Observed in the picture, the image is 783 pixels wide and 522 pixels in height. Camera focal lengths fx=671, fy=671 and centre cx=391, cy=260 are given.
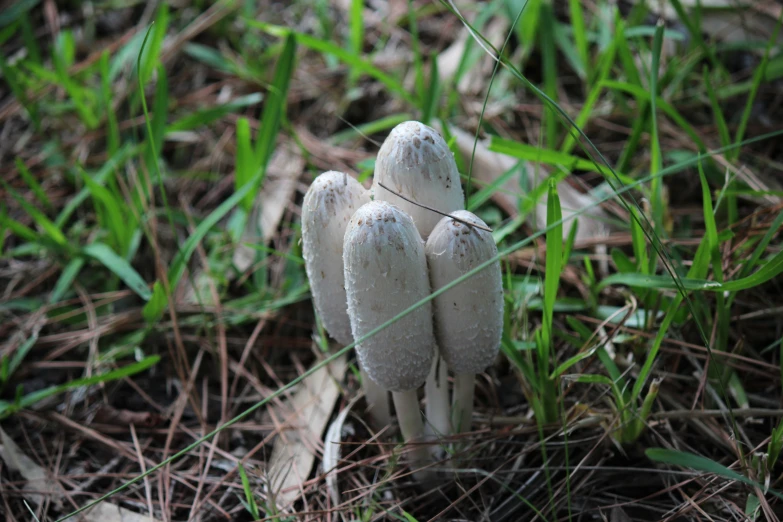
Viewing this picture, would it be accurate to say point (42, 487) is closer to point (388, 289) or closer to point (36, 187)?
point (36, 187)

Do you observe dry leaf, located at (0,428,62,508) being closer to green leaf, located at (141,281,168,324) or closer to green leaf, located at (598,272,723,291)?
green leaf, located at (141,281,168,324)

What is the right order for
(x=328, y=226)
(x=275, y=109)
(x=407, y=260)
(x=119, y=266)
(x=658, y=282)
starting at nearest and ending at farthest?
(x=407, y=260) < (x=328, y=226) < (x=658, y=282) < (x=119, y=266) < (x=275, y=109)

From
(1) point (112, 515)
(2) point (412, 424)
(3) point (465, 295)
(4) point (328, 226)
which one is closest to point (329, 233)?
(4) point (328, 226)

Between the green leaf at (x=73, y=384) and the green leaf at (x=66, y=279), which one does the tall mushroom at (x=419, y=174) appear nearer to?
the green leaf at (x=73, y=384)

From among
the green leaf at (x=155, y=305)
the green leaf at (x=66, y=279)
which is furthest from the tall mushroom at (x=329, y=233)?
the green leaf at (x=66, y=279)

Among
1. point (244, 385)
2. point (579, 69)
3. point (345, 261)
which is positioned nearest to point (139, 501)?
point (244, 385)

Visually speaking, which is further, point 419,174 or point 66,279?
point 66,279

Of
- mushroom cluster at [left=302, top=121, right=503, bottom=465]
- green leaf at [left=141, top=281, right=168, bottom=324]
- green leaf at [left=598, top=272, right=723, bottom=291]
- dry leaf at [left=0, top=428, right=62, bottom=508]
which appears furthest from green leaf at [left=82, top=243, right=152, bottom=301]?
green leaf at [left=598, top=272, right=723, bottom=291]

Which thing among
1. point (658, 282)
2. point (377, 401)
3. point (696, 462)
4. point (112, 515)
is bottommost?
point (112, 515)
